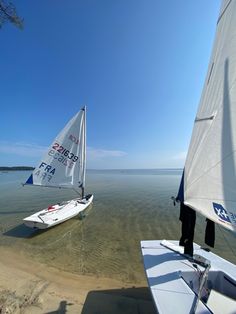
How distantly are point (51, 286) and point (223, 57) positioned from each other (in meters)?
6.30

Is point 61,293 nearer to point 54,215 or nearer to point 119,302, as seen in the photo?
point 119,302

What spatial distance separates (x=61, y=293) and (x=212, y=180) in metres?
4.58

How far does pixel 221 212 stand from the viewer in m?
2.45

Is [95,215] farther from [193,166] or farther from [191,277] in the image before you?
[193,166]

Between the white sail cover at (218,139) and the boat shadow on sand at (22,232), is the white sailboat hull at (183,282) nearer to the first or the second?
the white sail cover at (218,139)

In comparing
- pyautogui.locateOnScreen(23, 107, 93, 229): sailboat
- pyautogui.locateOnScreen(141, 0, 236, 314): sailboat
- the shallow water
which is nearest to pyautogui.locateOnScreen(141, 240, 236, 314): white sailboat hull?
pyautogui.locateOnScreen(141, 0, 236, 314): sailboat

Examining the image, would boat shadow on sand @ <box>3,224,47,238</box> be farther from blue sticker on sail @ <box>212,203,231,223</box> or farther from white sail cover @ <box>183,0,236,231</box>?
blue sticker on sail @ <box>212,203,231,223</box>

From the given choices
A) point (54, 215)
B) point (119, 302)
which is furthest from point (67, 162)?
point (119, 302)

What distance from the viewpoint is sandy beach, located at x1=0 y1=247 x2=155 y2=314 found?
401cm

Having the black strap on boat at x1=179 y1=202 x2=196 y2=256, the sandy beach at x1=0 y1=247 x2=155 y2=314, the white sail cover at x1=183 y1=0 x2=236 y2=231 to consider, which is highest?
the white sail cover at x1=183 y1=0 x2=236 y2=231

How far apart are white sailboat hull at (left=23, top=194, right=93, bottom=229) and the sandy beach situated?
2348 mm

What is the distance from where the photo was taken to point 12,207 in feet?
49.1

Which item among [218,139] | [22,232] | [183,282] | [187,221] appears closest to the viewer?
[218,139]

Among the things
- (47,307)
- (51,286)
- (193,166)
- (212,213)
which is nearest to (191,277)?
(212,213)
